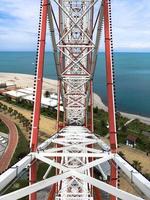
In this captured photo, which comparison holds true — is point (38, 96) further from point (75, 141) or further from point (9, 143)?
point (9, 143)

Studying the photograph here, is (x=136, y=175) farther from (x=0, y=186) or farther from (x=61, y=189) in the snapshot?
(x=61, y=189)

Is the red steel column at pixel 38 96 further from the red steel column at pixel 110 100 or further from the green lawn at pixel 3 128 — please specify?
the green lawn at pixel 3 128

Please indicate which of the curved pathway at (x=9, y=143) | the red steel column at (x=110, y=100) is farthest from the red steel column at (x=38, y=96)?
the curved pathway at (x=9, y=143)

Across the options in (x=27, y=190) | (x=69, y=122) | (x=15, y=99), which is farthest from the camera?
(x=15, y=99)

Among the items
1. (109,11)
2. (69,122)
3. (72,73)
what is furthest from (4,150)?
(109,11)

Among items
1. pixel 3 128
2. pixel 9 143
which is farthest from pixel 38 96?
pixel 3 128

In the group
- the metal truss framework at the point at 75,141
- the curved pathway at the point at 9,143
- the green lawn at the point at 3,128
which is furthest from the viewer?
the green lawn at the point at 3,128
